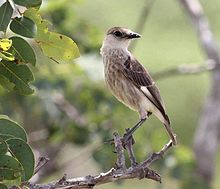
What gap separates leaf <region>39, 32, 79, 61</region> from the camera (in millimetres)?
2740

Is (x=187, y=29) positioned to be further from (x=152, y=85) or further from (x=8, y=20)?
(x=8, y=20)

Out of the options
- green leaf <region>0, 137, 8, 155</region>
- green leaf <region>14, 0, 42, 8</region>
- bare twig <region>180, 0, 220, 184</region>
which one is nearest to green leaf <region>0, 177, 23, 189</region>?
green leaf <region>0, 137, 8, 155</region>

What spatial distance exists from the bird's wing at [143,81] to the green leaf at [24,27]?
163cm

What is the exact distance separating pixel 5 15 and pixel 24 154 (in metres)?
0.44

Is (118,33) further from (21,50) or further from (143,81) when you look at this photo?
(21,50)

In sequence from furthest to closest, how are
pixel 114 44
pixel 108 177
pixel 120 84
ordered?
1. pixel 114 44
2. pixel 120 84
3. pixel 108 177

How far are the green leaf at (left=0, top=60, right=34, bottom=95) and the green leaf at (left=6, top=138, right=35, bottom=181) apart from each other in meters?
0.20

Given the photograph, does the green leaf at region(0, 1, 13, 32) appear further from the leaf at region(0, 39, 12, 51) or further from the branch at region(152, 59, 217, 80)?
the branch at region(152, 59, 217, 80)

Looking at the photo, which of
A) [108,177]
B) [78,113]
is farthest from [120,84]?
[78,113]

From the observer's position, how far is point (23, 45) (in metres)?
2.66

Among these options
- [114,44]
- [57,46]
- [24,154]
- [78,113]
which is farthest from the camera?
[78,113]

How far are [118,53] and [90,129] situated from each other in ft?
5.82

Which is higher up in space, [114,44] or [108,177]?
[114,44]

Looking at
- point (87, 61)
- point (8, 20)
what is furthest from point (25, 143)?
point (87, 61)
